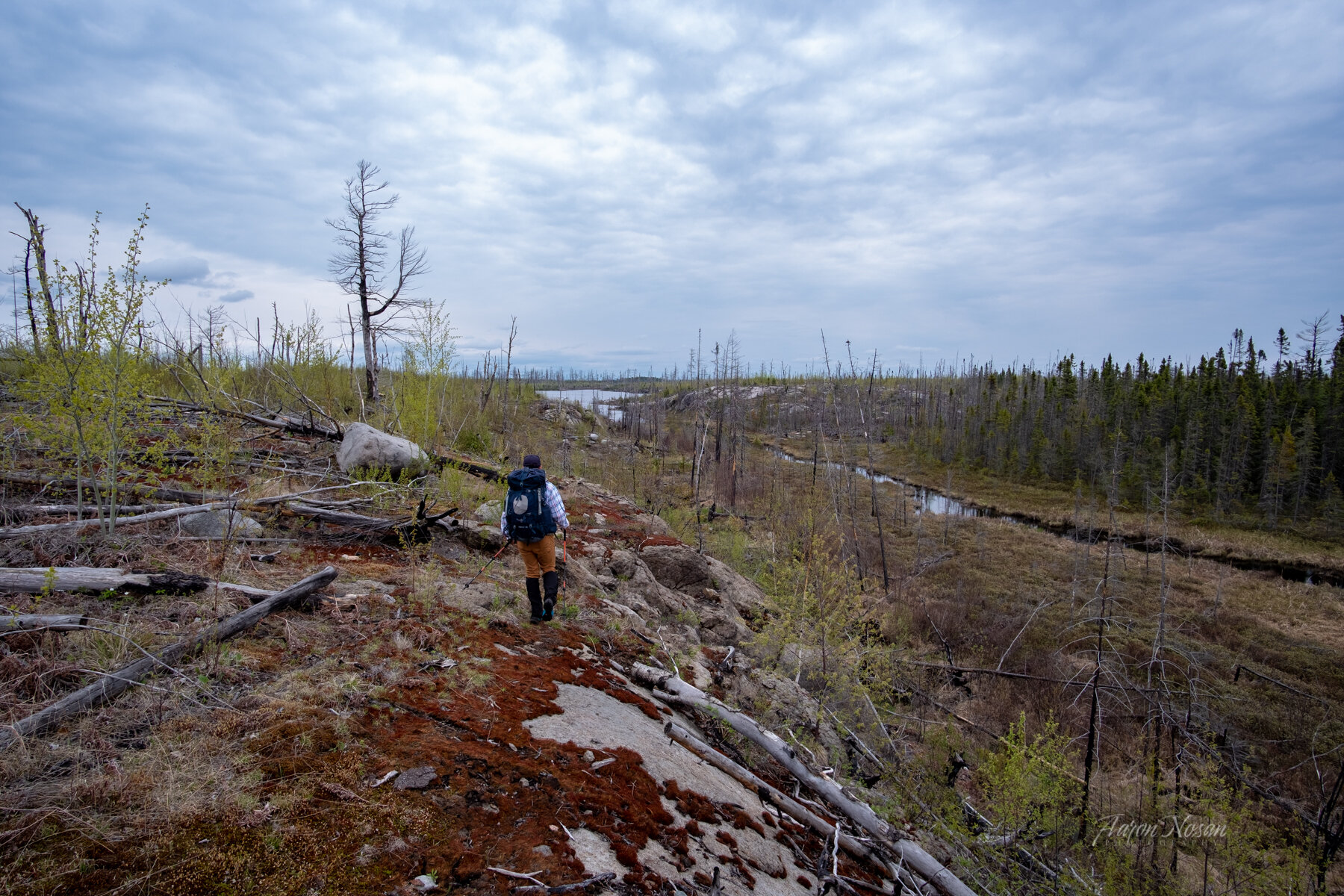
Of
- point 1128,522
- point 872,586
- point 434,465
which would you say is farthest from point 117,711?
point 1128,522

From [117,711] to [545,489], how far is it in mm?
3530

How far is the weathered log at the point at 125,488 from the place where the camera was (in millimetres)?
5793

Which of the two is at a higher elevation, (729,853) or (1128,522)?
(729,853)

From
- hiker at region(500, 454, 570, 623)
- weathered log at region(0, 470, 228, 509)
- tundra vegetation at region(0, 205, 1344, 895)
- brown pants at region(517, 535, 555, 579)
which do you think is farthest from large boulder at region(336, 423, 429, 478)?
brown pants at region(517, 535, 555, 579)

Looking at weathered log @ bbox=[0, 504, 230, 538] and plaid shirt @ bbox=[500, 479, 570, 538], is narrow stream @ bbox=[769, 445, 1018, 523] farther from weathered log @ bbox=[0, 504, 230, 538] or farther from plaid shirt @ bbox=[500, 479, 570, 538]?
weathered log @ bbox=[0, 504, 230, 538]

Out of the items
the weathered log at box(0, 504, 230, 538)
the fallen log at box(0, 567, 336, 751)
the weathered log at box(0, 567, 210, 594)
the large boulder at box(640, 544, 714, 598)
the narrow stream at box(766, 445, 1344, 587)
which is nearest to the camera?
the fallen log at box(0, 567, 336, 751)

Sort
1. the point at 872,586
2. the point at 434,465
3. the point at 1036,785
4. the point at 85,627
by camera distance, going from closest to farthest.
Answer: the point at 85,627, the point at 1036,785, the point at 434,465, the point at 872,586

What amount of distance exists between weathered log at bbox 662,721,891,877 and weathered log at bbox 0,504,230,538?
17.3ft

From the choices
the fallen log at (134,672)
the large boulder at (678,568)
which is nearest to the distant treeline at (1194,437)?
the large boulder at (678,568)

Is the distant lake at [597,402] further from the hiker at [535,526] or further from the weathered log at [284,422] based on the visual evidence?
the hiker at [535,526]

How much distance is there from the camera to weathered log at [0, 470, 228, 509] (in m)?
5.79

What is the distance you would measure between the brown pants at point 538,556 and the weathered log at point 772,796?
2.15m

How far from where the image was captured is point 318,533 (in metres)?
7.02

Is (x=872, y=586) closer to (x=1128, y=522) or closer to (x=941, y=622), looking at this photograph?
(x=941, y=622)
